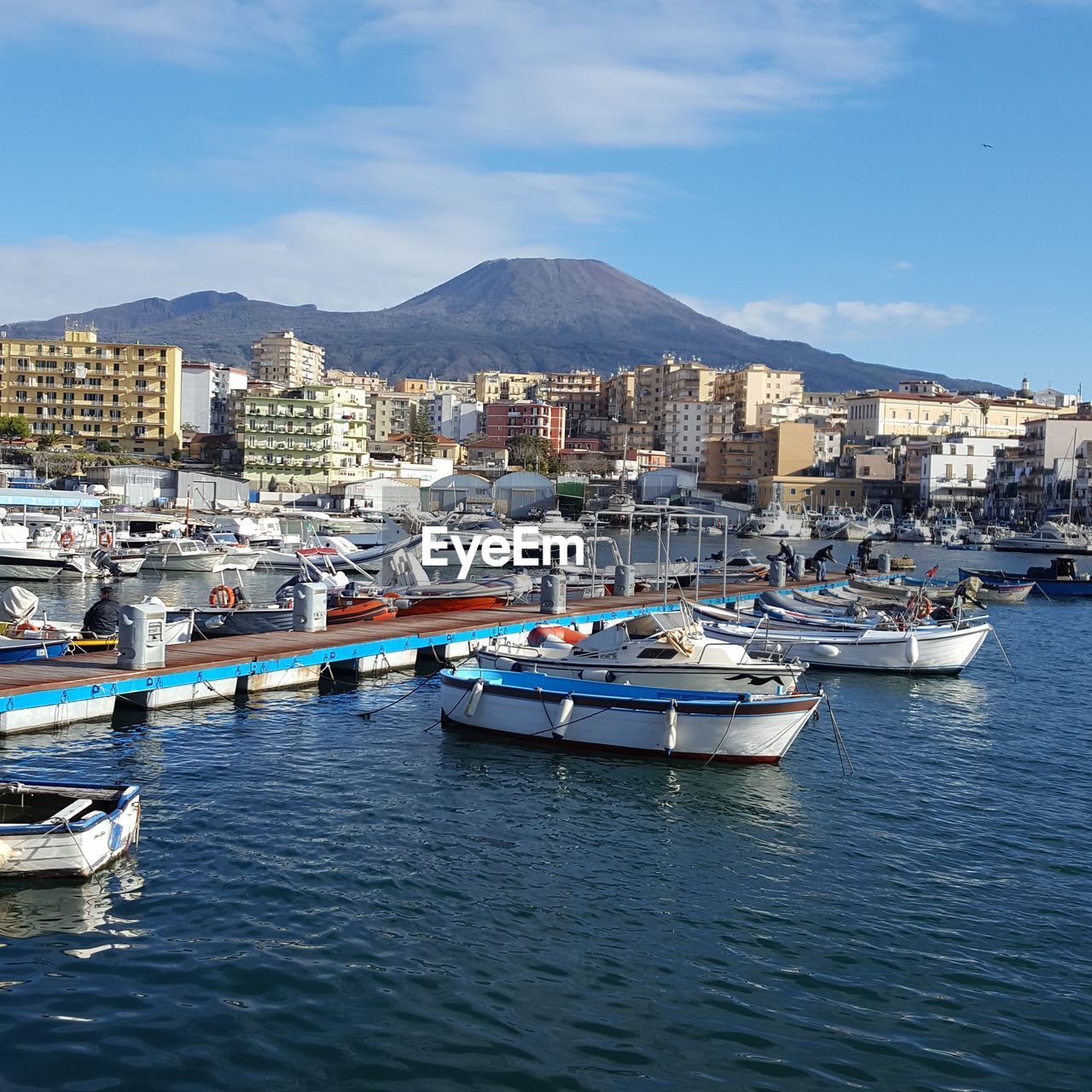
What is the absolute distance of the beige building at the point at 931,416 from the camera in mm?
166125

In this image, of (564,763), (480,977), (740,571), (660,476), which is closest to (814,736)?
(564,763)

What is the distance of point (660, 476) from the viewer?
455 feet

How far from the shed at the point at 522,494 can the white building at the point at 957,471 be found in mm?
52557

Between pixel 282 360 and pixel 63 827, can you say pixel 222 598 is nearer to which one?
pixel 63 827

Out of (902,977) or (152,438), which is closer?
(902,977)

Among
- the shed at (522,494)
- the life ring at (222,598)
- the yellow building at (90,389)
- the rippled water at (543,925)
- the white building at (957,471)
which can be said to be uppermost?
the yellow building at (90,389)

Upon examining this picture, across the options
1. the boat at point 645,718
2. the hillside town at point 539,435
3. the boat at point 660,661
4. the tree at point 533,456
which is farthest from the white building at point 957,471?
the boat at point 645,718

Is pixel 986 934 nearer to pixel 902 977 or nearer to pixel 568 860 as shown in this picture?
pixel 902 977

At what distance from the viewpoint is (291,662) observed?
23.3 metres

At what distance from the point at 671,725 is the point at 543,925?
23.6 feet

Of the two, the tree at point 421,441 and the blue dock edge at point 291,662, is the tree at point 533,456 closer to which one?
the tree at point 421,441

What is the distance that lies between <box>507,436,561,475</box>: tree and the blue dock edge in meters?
109

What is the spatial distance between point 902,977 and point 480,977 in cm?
419

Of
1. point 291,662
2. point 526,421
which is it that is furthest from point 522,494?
point 291,662
